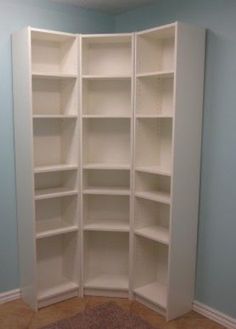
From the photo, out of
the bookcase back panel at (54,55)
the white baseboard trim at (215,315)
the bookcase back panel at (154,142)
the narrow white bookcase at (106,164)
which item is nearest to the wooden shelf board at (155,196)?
the narrow white bookcase at (106,164)

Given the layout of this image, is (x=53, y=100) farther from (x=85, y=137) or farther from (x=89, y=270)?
(x=89, y=270)

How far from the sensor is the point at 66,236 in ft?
10.6

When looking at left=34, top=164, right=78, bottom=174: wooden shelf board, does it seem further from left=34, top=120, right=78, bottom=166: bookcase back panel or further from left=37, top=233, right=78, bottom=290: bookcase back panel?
left=37, top=233, right=78, bottom=290: bookcase back panel

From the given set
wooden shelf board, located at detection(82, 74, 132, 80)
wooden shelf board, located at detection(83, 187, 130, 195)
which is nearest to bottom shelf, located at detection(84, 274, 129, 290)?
wooden shelf board, located at detection(83, 187, 130, 195)

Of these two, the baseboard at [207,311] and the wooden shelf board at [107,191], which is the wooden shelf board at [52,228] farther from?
the baseboard at [207,311]

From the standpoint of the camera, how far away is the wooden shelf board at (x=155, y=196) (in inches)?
109

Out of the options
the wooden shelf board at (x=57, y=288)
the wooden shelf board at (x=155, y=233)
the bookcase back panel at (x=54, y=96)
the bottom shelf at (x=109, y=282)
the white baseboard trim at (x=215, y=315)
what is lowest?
the white baseboard trim at (x=215, y=315)

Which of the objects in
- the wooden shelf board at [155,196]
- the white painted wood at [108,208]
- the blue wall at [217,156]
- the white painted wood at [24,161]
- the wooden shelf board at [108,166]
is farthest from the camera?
the white painted wood at [108,208]

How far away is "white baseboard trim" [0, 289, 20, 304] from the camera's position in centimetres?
299

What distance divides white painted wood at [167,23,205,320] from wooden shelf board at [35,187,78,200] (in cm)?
92

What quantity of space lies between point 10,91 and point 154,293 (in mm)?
2121

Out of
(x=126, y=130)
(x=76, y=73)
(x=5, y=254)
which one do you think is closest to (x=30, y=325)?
(x=5, y=254)

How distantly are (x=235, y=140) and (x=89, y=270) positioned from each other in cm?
184

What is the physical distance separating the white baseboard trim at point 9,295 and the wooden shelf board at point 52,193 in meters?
0.93
